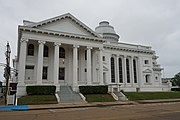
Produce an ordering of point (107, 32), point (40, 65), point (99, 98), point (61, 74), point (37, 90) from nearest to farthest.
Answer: point (37, 90)
point (99, 98)
point (40, 65)
point (61, 74)
point (107, 32)

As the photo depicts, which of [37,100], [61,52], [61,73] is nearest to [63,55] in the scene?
[61,52]

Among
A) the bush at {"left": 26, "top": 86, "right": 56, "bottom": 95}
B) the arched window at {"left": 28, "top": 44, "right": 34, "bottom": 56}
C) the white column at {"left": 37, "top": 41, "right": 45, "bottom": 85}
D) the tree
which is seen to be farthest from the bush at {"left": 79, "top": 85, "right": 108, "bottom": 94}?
the tree

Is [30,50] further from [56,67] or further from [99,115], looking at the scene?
[99,115]

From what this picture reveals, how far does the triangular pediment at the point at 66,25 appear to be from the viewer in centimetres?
2581

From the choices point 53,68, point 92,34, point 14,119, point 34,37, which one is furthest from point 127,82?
point 14,119

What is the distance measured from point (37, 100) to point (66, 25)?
12.7m

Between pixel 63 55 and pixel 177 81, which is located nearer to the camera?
pixel 63 55

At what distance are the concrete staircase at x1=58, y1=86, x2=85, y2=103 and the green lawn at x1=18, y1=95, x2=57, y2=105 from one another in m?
1.31

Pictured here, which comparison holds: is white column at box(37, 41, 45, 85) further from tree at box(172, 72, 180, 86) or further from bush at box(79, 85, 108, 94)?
tree at box(172, 72, 180, 86)

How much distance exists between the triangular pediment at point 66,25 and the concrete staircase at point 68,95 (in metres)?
8.75

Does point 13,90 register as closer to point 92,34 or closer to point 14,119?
point 14,119

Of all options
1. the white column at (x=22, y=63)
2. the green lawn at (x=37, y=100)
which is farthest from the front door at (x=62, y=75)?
the white column at (x=22, y=63)

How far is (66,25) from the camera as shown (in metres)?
27.4

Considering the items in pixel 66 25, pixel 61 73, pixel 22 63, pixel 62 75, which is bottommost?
pixel 62 75
